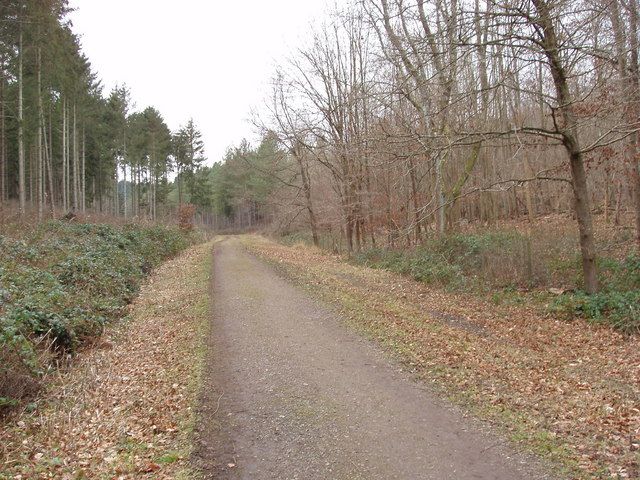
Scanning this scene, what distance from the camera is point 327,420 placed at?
5094 mm

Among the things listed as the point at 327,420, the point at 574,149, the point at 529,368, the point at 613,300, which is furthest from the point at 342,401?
the point at 574,149

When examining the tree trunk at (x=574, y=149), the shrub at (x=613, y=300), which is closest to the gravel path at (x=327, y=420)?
the shrub at (x=613, y=300)

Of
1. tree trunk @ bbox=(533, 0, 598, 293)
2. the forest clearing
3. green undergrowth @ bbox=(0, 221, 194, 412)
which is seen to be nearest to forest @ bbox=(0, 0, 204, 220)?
the forest clearing

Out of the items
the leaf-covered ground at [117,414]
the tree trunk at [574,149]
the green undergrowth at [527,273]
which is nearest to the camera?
the leaf-covered ground at [117,414]

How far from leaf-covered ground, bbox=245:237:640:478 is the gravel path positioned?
0.38 metres

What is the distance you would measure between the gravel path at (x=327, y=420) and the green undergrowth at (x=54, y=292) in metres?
2.49

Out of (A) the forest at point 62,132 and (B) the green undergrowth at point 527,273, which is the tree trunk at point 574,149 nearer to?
(B) the green undergrowth at point 527,273

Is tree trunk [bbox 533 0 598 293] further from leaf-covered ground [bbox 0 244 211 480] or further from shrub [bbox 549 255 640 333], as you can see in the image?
leaf-covered ground [bbox 0 244 211 480]

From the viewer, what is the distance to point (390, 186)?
2023 cm

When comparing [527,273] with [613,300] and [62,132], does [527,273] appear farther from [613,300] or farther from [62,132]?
[62,132]

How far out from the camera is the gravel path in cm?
413

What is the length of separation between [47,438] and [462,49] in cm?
917

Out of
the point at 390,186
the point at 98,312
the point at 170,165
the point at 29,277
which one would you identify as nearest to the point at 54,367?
the point at 98,312

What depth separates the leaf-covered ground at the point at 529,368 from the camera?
4.36 meters
